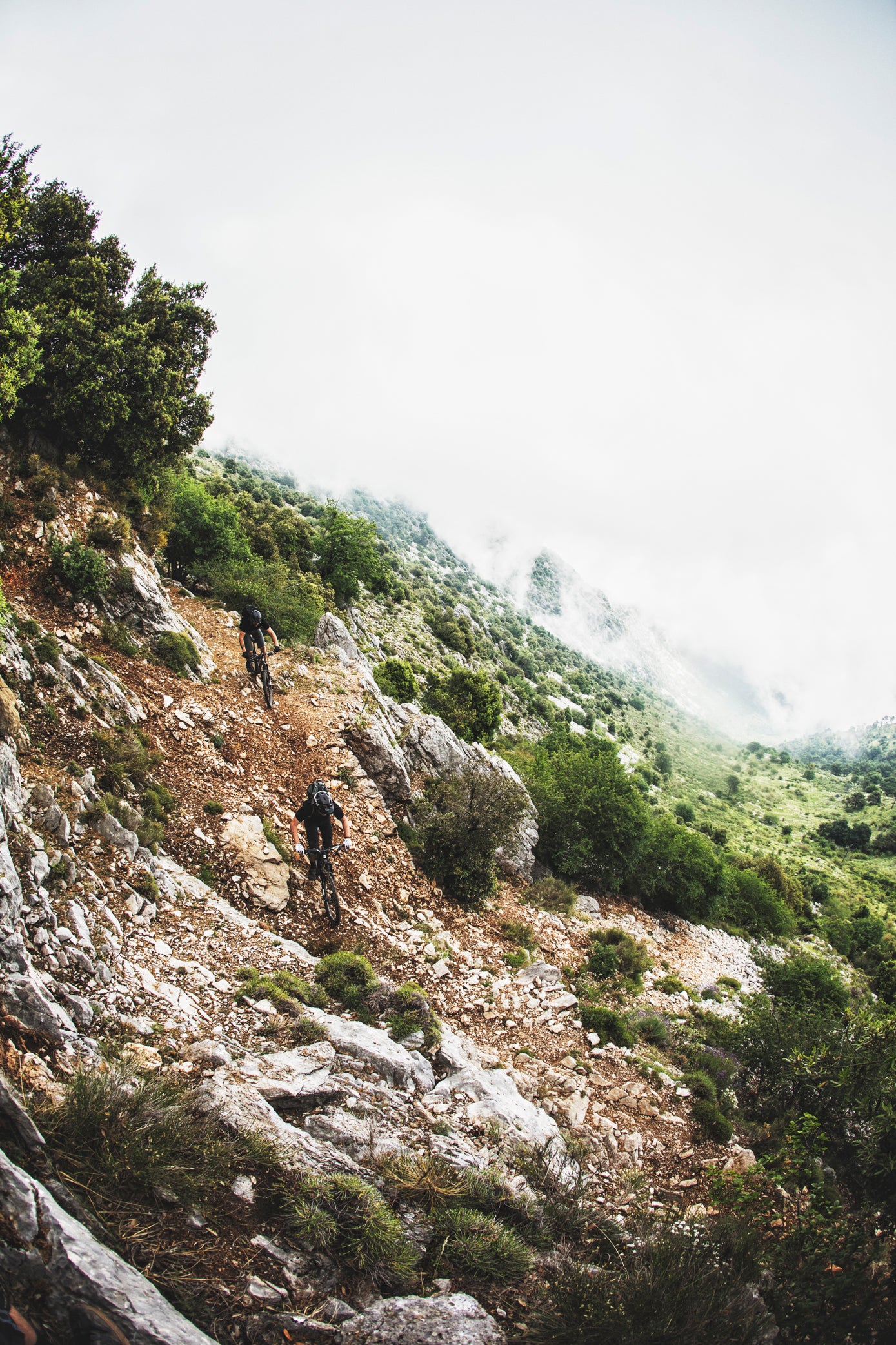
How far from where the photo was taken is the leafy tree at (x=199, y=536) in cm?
2544

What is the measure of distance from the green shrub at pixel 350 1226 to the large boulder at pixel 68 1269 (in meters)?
1.39

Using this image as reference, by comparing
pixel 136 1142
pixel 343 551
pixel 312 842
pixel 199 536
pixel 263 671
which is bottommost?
pixel 136 1142

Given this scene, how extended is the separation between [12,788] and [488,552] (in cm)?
19340

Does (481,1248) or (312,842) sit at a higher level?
(312,842)

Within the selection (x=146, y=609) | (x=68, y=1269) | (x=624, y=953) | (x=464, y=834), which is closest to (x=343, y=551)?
(x=146, y=609)

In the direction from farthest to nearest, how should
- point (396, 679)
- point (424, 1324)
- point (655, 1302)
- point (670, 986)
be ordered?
point (396, 679) → point (670, 986) → point (655, 1302) → point (424, 1324)

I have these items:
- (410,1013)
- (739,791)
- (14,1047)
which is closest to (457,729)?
(410,1013)

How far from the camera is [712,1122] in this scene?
383 inches

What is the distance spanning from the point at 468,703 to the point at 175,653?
2653 cm

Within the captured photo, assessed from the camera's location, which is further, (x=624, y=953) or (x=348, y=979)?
(x=624, y=953)

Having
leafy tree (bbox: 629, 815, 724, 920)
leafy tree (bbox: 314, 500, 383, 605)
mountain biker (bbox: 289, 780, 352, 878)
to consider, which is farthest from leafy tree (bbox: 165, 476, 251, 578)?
leafy tree (bbox: 629, 815, 724, 920)

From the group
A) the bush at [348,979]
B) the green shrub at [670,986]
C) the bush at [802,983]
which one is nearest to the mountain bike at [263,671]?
the bush at [348,979]

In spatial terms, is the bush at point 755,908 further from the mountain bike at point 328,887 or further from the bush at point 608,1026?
the mountain bike at point 328,887

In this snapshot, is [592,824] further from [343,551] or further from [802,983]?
[343,551]
